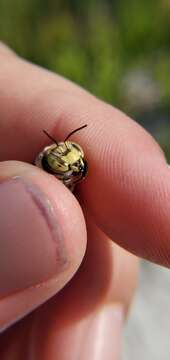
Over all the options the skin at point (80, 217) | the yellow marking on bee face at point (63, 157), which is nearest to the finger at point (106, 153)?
the skin at point (80, 217)

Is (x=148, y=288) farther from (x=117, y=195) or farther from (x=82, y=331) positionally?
(x=117, y=195)

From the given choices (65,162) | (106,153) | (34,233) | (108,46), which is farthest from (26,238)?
(108,46)

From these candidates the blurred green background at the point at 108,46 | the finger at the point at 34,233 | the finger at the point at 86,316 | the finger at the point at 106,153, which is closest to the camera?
the finger at the point at 34,233

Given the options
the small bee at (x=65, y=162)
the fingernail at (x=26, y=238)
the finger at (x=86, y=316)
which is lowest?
the finger at (x=86, y=316)

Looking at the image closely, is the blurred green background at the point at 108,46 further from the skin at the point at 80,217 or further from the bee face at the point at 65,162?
the bee face at the point at 65,162

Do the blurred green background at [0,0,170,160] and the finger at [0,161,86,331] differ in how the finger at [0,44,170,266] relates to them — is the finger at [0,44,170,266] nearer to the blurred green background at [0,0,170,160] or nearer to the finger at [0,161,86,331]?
the finger at [0,161,86,331]

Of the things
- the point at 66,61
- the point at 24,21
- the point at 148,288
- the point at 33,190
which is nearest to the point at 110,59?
the point at 66,61

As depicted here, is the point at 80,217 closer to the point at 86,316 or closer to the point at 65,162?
the point at 65,162

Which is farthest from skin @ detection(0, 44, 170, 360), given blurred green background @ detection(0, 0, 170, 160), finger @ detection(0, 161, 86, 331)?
blurred green background @ detection(0, 0, 170, 160)

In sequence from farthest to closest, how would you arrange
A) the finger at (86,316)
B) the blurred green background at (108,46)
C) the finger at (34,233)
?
the blurred green background at (108,46) → the finger at (86,316) → the finger at (34,233)
